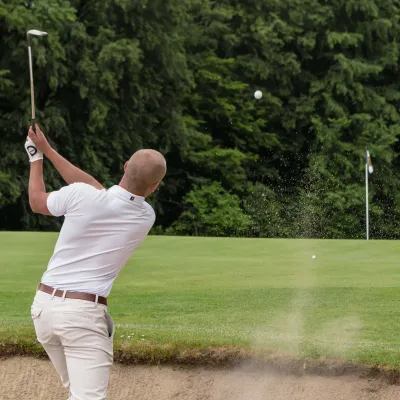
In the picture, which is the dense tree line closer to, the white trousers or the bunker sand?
the bunker sand

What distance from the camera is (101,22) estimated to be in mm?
33469

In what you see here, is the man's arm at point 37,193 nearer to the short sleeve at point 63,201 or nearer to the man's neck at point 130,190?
the short sleeve at point 63,201

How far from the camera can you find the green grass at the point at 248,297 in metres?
7.38

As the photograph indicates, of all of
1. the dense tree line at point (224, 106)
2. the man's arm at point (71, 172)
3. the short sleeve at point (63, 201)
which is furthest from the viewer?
the dense tree line at point (224, 106)

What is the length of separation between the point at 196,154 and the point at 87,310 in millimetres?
32687

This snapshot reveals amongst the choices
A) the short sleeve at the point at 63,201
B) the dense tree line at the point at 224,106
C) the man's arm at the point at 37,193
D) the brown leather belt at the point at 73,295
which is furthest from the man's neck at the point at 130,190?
the dense tree line at the point at 224,106

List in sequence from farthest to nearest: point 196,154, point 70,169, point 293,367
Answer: point 196,154 → point 293,367 → point 70,169

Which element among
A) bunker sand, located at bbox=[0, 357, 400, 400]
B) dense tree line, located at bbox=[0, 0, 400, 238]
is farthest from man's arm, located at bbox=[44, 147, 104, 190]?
dense tree line, located at bbox=[0, 0, 400, 238]

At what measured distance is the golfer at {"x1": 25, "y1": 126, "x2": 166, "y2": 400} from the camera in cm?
441

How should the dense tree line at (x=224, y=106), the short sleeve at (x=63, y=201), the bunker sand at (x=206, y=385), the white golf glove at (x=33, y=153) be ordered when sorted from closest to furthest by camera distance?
the short sleeve at (x=63, y=201) < the white golf glove at (x=33, y=153) < the bunker sand at (x=206, y=385) < the dense tree line at (x=224, y=106)

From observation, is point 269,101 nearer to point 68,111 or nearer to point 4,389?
point 68,111

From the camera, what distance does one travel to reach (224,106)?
125 ft

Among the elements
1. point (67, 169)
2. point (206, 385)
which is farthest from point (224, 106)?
point (67, 169)

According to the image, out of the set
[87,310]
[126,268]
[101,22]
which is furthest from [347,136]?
[87,310]
